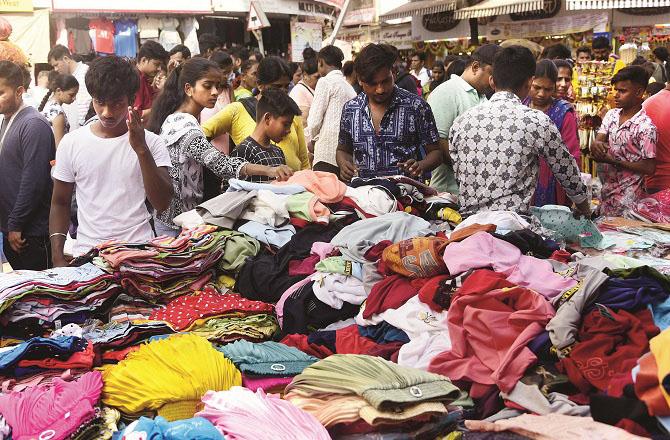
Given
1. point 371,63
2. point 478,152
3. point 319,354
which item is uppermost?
point 371,63

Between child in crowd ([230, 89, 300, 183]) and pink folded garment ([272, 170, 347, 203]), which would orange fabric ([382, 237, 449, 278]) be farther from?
child in crowd ([230, 89, 300, 183])

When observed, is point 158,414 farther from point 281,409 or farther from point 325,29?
point 325,29

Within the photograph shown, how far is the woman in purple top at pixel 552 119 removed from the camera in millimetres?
5301

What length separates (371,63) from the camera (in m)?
4.61

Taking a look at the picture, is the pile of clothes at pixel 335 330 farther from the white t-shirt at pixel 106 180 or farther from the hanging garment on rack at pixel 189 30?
the hanging garment on rack at pixel 189 30

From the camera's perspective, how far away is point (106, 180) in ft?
12.0

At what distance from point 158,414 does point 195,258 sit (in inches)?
44.1

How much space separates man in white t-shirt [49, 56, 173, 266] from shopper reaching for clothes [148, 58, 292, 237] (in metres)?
0.55

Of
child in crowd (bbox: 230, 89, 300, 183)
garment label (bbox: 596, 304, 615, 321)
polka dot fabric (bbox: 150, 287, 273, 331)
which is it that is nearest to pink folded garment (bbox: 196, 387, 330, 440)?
polka dot fabric (bbox: 150, 287, 273, 331)

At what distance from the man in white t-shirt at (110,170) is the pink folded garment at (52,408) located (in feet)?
3.88

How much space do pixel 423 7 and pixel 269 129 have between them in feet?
27.0

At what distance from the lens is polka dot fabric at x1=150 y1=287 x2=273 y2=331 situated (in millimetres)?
3330

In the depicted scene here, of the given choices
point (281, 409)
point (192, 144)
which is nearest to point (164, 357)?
point (281, 409)

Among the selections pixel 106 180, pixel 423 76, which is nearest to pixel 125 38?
pixel 423 76
